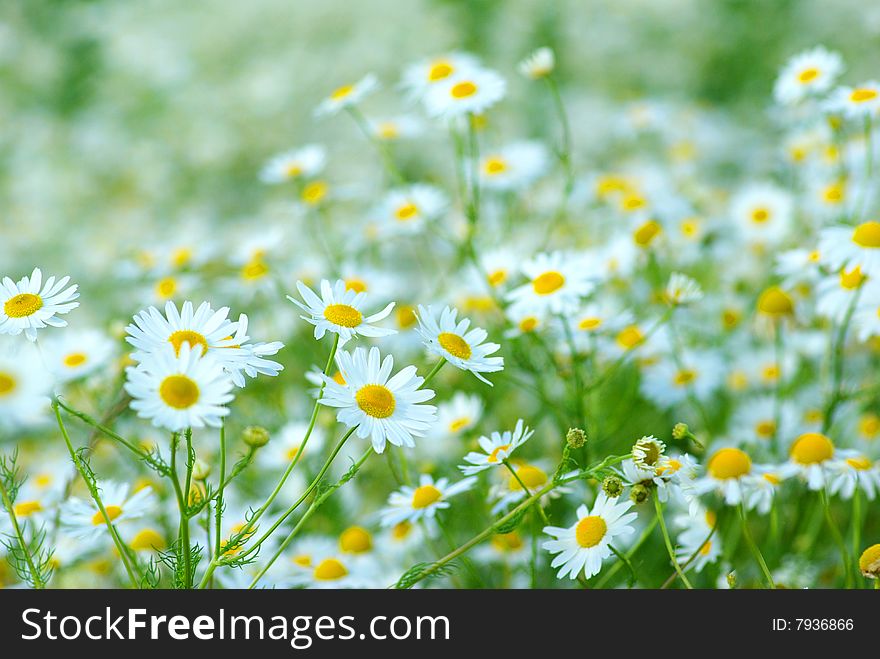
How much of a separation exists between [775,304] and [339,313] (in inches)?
26.0

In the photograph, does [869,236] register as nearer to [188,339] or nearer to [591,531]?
[591,531]

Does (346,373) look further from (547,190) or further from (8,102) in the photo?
(8,102)

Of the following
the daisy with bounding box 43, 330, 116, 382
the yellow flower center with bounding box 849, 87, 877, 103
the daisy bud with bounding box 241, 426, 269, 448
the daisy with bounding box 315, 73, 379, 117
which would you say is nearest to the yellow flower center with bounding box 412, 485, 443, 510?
the daisy bud with bounding box 241, 426, 269, 448

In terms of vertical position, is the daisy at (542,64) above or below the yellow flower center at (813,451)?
above

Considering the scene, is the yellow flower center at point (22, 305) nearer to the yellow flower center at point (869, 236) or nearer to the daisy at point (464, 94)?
the daisy at point (464, 94)

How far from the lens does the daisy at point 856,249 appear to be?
975mm

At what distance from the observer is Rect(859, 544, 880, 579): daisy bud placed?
734mm

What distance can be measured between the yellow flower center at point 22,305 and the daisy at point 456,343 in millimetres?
321

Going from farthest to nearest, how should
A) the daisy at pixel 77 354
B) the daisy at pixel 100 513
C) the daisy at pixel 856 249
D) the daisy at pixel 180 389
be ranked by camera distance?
1. the daisy at pixel 77 354
2. the daisy at pixel 856 249
3. the daisy at pixel 100 513
4. the daisy at pixel 180 389

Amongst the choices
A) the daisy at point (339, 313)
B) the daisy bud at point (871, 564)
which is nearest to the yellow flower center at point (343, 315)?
the daisy at point (339, 313)

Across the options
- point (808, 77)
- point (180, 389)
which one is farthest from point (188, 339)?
point (808, 77)

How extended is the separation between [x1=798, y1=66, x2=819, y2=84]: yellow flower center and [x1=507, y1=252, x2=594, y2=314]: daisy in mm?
502

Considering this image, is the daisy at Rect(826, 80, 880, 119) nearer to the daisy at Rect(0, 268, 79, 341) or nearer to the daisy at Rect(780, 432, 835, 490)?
the daisy at Rect(780, 432, 835, 490)
